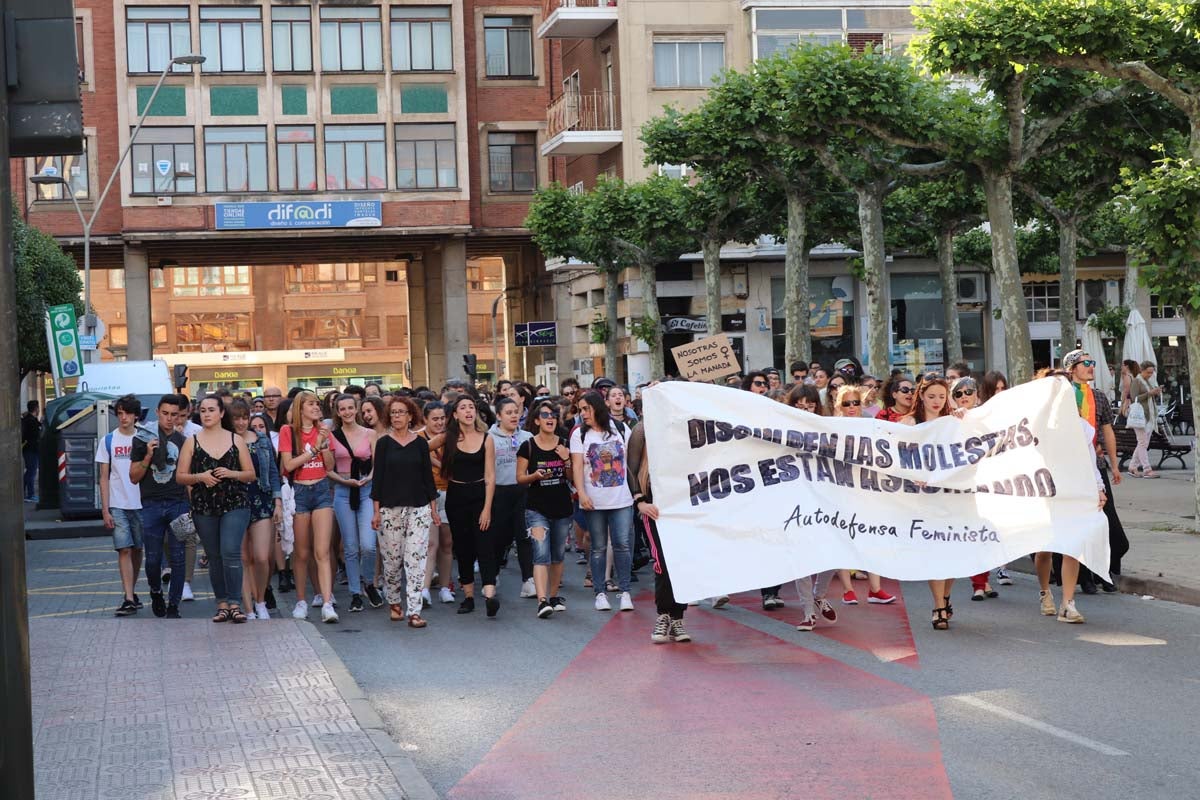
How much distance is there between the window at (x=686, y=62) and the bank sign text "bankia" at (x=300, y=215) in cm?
897

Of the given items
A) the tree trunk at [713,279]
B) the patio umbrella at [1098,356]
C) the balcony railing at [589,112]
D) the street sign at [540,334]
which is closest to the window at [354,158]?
the balcony railing at [589,112]

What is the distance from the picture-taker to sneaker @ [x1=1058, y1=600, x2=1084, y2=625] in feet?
38.6

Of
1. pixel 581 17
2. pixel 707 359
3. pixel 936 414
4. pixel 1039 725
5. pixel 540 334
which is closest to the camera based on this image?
pixel 1039 725

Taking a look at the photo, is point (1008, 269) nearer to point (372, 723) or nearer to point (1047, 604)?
point (1047, 604)

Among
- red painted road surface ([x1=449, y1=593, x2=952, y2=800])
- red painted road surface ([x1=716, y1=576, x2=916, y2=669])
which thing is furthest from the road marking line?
red painted road surface ([x1=716, y1=576, x2=916, y2=669])

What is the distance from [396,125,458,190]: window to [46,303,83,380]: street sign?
1866 cm

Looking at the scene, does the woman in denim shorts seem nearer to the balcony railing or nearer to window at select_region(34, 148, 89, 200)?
the balcony railing

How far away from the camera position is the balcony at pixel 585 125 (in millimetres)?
45188

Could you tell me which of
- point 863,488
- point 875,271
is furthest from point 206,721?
point 875,271

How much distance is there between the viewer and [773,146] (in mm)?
29328

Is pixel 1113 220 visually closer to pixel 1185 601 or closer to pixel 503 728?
pixel 1185 601

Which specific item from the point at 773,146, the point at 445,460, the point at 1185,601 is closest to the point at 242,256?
the point at 773,146

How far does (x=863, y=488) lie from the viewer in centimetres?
1189

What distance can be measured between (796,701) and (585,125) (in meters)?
38.0
